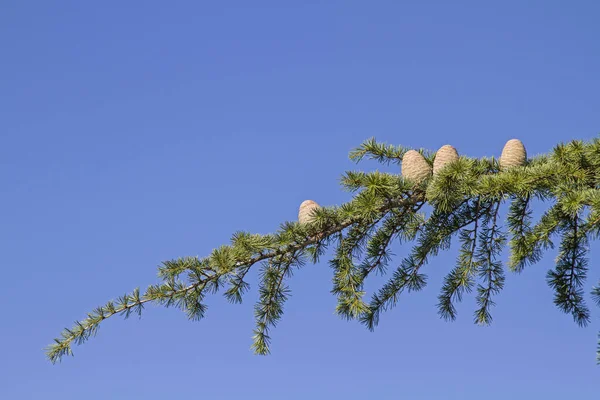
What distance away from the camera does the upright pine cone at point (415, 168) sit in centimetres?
412

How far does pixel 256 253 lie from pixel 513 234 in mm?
1341

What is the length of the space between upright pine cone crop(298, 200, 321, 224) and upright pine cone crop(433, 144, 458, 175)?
2.14ft

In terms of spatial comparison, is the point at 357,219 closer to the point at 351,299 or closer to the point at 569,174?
the point at 351,299

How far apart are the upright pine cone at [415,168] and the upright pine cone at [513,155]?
0.43 m

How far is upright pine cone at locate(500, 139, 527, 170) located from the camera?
4281 millimetres

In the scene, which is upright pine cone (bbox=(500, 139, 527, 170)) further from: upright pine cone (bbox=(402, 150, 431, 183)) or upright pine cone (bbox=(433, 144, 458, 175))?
upright pine cone (bbox=(402, 150, 431, 183))

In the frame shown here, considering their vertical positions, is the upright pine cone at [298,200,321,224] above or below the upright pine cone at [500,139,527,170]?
below

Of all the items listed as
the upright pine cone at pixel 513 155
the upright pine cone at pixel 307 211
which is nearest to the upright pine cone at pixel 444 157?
the upright pine cone at pixel 513 155

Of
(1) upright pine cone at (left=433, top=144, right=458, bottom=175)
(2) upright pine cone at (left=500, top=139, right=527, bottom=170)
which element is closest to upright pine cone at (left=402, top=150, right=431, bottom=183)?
(1) upright pine cone at (left=433, top=144, right=458, bottom=175)

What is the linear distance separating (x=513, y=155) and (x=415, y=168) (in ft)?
1.83

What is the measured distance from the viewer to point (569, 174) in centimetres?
392

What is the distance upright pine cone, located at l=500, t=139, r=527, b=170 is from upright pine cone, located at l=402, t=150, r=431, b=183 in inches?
17.0

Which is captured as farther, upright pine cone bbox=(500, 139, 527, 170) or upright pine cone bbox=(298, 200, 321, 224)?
upright pine cone bbox=(500, 139, 527, 170)

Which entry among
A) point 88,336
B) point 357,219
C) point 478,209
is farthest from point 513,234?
point 88,336
